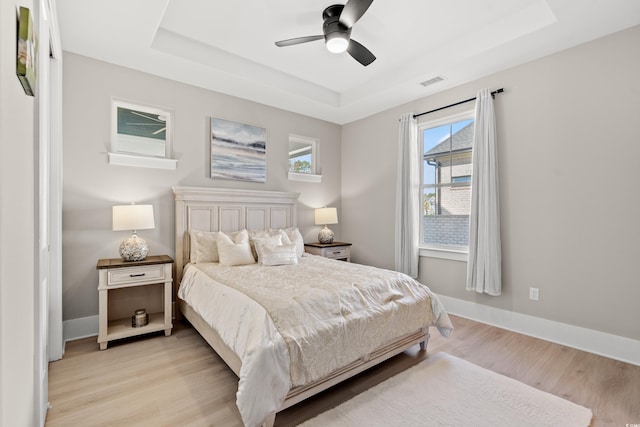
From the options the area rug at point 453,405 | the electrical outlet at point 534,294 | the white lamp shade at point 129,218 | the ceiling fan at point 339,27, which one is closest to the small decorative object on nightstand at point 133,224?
the white lamp shade at point 129,218

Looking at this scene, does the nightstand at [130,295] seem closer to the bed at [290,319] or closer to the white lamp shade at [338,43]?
the bed at [290,319]

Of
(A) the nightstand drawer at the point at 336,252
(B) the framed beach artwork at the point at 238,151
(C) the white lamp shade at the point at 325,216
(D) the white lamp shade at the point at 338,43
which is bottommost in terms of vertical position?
(A) the nightstand drawer at the point at 336,252

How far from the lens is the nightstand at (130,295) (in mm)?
2770

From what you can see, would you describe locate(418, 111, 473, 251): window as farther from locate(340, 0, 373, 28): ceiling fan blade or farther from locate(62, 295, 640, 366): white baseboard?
locate(340, 0, 373, 28): ceiling fan blade

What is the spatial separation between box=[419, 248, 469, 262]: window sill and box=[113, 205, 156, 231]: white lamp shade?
3349mm

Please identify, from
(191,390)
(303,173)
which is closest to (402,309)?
(191,390)

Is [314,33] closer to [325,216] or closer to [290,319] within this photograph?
[325,216]

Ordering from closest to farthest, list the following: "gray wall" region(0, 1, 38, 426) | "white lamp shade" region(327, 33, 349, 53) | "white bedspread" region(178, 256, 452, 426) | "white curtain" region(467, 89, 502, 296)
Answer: "gray wall" region(0, 1, 38, 426)
"white bedspread" region(178, 256, 452, 426)
"white lamp shade" region(327, 33, 349, 53)
"white curtain" region(467, 89, 502, 296)

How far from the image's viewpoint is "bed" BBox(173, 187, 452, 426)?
1691 millimetres

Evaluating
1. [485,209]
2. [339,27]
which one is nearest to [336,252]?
[485,209]

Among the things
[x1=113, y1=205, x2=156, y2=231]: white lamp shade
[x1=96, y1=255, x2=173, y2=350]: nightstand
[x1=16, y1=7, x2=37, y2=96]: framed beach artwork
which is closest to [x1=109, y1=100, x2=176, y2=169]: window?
[x1=113, y1=205, x2=156, y2=231]: white lamp shade

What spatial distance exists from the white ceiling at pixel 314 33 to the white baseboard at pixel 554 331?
106 inches

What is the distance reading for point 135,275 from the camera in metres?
2.92

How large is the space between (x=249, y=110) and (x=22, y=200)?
3.50m
